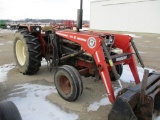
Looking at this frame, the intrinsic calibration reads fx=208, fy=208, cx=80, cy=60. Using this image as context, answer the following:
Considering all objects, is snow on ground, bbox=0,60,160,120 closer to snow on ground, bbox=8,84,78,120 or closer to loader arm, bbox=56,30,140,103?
snow on ground, bbox=8,84,78,120

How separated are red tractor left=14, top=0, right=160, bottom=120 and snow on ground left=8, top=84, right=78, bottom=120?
387 millimetres

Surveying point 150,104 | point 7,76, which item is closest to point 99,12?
point 7,76

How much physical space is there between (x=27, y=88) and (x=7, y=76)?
1226 millimetres

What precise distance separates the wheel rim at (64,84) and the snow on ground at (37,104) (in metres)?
0.38

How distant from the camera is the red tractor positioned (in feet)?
9.36

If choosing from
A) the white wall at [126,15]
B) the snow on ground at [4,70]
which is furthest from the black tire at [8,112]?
the white wall at [126,15]

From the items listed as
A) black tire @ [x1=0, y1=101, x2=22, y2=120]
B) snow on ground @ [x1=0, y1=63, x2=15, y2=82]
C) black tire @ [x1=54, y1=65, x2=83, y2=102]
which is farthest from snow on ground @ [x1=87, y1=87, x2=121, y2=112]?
Result: snow on ground @ [x1=0, y1=63, x2=15, y2=82]

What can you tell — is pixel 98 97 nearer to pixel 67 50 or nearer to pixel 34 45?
pixel 67 50

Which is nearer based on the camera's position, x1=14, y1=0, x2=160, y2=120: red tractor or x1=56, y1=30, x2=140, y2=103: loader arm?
x1=14, y1=0, x2=160, y2=120: red tractor

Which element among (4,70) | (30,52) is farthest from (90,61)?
(4,70)

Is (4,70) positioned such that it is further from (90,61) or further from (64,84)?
(90,61)

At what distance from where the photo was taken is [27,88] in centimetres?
472

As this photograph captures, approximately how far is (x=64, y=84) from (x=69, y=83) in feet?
0.59

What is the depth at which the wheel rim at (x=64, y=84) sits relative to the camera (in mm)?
4148
